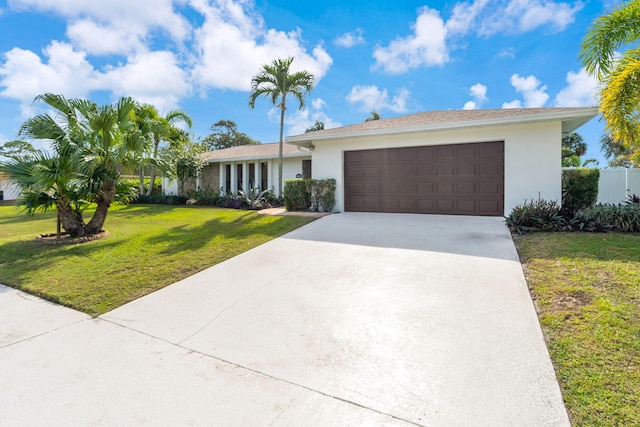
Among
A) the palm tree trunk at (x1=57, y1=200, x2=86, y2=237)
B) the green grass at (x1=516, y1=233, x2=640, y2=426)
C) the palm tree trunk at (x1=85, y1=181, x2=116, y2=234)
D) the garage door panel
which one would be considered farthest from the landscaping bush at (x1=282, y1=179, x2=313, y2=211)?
the green grass at (x1=516, y1=233, x2=640, y2=426)

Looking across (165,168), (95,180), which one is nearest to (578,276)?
(165,168)

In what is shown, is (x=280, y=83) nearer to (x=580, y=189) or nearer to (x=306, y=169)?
(x=306, y=169)

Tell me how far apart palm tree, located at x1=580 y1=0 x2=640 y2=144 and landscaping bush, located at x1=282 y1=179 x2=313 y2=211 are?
328 inches

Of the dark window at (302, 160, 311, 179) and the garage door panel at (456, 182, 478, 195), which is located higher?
the dark window at (302, 160, 311, 179)

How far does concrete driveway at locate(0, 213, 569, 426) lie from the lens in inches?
81.0

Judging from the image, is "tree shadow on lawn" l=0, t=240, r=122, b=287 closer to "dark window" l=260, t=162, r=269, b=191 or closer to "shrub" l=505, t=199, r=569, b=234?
"shrub" l=505, t=199, r=569, b=234

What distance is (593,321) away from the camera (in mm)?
2953

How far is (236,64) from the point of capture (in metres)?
15.4

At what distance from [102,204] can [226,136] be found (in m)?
36.3

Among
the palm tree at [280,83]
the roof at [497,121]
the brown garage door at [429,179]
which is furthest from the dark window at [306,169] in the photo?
the brown garage door at [429,179]

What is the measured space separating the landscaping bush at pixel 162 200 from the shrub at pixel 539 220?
16.3 meters

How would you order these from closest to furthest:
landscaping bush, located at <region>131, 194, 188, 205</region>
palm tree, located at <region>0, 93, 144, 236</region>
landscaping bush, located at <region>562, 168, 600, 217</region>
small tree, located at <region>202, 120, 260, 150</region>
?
palm tree, located at <region>0, 93, 144, 236</region>, landscaping bush, located at <region>562, 168, 600, 217</region>, landscaping bush, located at <region>131, 194, 188, 205</region>, small tree, located at <region>202, 120, 260, 150</region>

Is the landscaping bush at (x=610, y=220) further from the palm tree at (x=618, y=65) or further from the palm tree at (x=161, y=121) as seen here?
the palm tree at (x=161, y=121)

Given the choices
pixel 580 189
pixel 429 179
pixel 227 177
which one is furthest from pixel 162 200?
pixel 580 189
